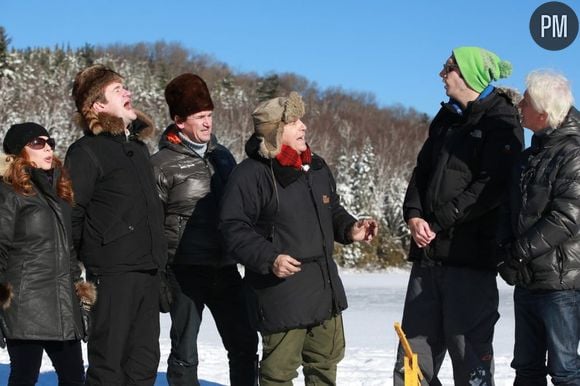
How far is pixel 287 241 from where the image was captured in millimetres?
4359

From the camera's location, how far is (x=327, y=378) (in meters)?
4.49

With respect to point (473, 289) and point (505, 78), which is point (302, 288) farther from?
point (505, 78)

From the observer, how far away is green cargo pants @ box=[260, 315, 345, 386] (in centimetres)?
432

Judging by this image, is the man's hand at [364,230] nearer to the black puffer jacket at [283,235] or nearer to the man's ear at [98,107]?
the black puffer jacket at [283,235]

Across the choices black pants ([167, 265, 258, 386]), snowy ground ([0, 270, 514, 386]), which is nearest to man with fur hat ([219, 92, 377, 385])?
black pants ([167, 265, 258, 386])

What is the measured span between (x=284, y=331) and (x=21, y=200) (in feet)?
5.15

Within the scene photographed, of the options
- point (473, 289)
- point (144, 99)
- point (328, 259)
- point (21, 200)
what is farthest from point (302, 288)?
point (144, 99)

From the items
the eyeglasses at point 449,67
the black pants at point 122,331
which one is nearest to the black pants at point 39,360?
the black pants at point 122,331

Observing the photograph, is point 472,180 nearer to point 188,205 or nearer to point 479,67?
point 479,67

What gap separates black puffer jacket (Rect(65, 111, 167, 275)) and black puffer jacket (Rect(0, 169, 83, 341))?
0.11 metres

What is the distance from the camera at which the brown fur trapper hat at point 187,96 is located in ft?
16.8

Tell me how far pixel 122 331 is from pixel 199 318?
0.74 m

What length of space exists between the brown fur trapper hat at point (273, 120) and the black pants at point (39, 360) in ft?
4.98

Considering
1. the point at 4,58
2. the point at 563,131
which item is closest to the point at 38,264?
the point at 563,131
